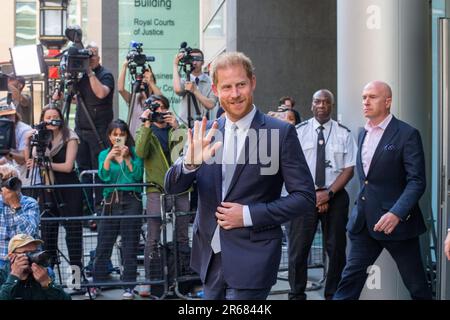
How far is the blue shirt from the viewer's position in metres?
6.92

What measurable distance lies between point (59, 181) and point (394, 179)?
3.87 m

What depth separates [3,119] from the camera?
8.45m

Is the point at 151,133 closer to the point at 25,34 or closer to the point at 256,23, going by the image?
the point at 256,23

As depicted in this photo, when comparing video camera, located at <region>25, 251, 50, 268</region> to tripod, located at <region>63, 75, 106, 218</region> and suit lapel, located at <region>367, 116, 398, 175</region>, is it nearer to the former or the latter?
suit lapel, located at <region>367, 116, 398, 175</region>

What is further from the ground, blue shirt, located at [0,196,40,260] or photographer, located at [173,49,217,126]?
photographer, located at [173,49,217,126]

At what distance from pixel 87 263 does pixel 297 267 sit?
2763 mm

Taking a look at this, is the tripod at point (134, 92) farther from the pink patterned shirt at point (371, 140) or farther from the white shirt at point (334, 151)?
the pink patterned shirt at point (371, 140)

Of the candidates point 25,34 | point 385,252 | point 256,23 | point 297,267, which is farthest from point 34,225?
point 25,34

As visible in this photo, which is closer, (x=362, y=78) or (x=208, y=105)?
(x=362, y=78)

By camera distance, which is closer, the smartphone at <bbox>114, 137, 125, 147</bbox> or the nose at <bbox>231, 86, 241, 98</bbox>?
the nose at <bbox>231, 86, 241, 98</bbox>

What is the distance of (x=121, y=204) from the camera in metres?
8.19

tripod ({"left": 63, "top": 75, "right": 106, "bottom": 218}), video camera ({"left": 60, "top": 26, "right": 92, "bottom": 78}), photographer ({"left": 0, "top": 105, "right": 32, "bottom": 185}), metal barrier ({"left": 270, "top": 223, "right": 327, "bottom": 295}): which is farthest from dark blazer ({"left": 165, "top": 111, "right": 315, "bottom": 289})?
tripod ({"left": 63, "top": 75, "right": 106, "bottom": 218})

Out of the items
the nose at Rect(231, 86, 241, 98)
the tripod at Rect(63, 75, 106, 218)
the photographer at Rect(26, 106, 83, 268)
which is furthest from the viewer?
the tripod at Rect(63, 75, 106, 218)

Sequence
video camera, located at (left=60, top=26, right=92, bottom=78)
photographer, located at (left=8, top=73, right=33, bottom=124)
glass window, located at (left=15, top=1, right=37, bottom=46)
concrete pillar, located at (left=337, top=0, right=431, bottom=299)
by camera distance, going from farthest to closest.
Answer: glass window, located at (left=15, top=1, right=37, bottom=46)
photographer, located at (left=8, top=73, right=33, bottom=124)
video camera, located at (left=60, top=26, right=92, bottom=78)
concrete pillar, located at (left=337, top=0, right=431, bottom=299)
